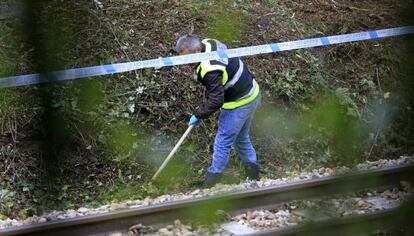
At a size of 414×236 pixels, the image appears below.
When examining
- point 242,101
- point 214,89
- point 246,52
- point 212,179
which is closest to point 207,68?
point 214,89

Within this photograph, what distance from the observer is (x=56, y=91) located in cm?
107

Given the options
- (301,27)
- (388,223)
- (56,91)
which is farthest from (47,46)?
(301,27)

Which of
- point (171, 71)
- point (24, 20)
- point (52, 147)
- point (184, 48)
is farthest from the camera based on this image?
point (171, 71)

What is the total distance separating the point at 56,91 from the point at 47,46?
0.52ft

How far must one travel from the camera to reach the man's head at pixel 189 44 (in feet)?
17.1

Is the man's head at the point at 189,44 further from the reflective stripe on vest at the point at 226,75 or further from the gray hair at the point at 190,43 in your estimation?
the reflective stripe on vest at the point at 226,75

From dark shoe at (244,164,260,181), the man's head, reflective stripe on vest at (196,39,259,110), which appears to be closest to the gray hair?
the man's head

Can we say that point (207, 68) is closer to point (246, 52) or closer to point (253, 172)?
point (253, 172)

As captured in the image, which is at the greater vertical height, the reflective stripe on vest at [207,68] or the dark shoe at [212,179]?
the reflective stripe on vest at [207,68]

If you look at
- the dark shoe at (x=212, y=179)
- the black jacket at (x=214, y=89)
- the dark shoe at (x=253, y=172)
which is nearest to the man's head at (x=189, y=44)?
the black jacket at (x=214, y=89)

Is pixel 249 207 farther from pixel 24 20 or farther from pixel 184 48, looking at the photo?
pixel 24 20

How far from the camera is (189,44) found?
5.25m

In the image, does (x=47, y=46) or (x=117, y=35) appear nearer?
(x=47, y=46)

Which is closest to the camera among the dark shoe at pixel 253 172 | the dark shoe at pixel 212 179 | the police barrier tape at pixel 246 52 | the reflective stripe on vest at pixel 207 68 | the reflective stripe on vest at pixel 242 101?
the reflective stripe on vest at pixel 207 68
